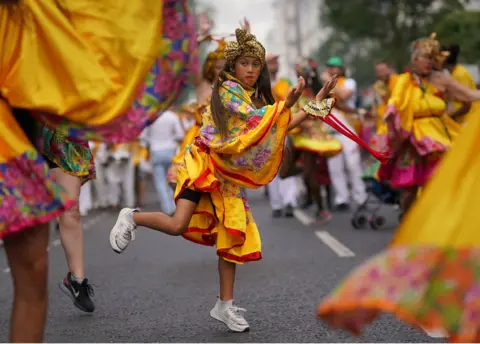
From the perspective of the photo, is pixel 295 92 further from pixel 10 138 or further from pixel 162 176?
pixel 162 176

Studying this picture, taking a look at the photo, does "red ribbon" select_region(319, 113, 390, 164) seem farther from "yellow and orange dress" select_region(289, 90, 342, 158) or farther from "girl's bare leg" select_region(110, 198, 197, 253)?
"yellow and orange dress" select_region(289, 90, 342, 158)

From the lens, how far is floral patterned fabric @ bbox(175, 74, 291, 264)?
18.4ft

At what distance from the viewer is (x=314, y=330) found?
5.56 metres

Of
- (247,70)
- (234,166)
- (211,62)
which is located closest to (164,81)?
(234,166)

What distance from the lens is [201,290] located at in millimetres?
7352

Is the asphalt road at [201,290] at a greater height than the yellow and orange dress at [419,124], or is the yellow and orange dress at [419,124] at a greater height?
the yellow and orange dress at [419,124]

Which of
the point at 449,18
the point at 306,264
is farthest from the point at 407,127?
the point at 449,18

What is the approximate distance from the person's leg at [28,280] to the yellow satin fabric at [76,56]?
0.47m

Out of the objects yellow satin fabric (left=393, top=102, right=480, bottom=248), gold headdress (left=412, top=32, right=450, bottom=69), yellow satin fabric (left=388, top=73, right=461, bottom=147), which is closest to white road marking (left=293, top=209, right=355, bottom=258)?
yellow satin fabric (left=388, top=73, right=461, bottom=147)

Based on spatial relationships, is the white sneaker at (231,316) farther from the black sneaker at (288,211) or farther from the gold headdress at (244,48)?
the black sneaker at (288,211)

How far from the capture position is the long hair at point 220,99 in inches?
226

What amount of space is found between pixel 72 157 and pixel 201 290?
6.27ft

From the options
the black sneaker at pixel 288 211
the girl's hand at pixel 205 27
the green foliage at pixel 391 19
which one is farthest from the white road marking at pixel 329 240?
the green foliage at pixel 391 19

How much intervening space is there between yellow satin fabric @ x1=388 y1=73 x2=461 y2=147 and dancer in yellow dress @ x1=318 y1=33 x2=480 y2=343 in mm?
6579
